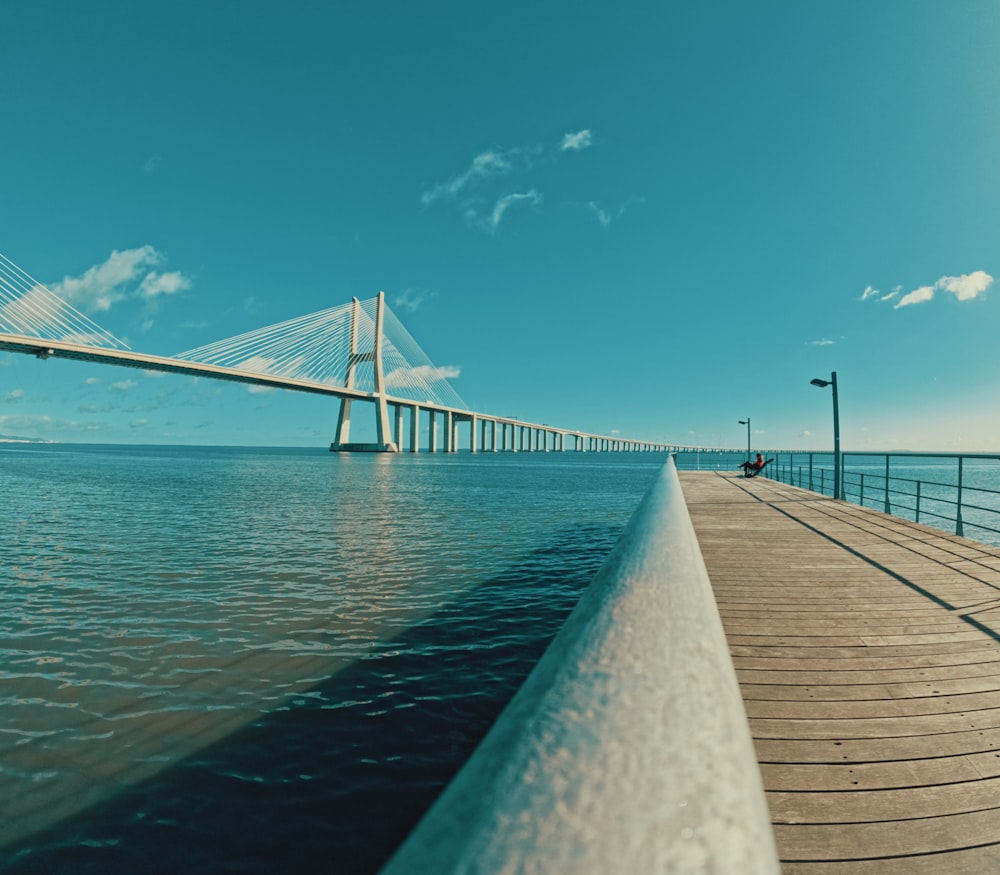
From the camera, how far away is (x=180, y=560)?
10.2m

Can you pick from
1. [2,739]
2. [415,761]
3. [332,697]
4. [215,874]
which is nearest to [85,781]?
[2,739]

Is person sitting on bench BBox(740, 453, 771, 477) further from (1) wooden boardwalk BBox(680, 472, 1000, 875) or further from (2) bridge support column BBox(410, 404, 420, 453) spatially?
(2) bridge support column BBox(410, 404, 420, 453)

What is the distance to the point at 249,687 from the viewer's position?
4.99 metres

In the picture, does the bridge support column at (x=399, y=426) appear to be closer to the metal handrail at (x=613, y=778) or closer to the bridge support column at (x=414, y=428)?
the bridge support column at (x=414, y=428)

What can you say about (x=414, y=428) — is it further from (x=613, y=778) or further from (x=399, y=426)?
(x=613, y=778)

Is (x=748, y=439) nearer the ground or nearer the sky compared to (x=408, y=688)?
nearer the sky

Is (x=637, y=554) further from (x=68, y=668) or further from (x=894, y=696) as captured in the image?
(x=68, y=668)

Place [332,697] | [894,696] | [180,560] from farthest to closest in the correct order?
[180,560], [332,697], [894,696]

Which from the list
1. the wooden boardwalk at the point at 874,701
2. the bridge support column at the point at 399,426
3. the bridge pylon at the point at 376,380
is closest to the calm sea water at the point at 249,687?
the wooden boardwalk at the point at 874,701

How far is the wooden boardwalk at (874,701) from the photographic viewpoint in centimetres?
188

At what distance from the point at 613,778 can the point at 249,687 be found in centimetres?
519

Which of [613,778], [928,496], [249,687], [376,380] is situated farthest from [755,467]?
[376,380]

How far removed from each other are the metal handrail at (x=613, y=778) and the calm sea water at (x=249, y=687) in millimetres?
2845

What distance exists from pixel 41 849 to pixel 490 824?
3.91 m
